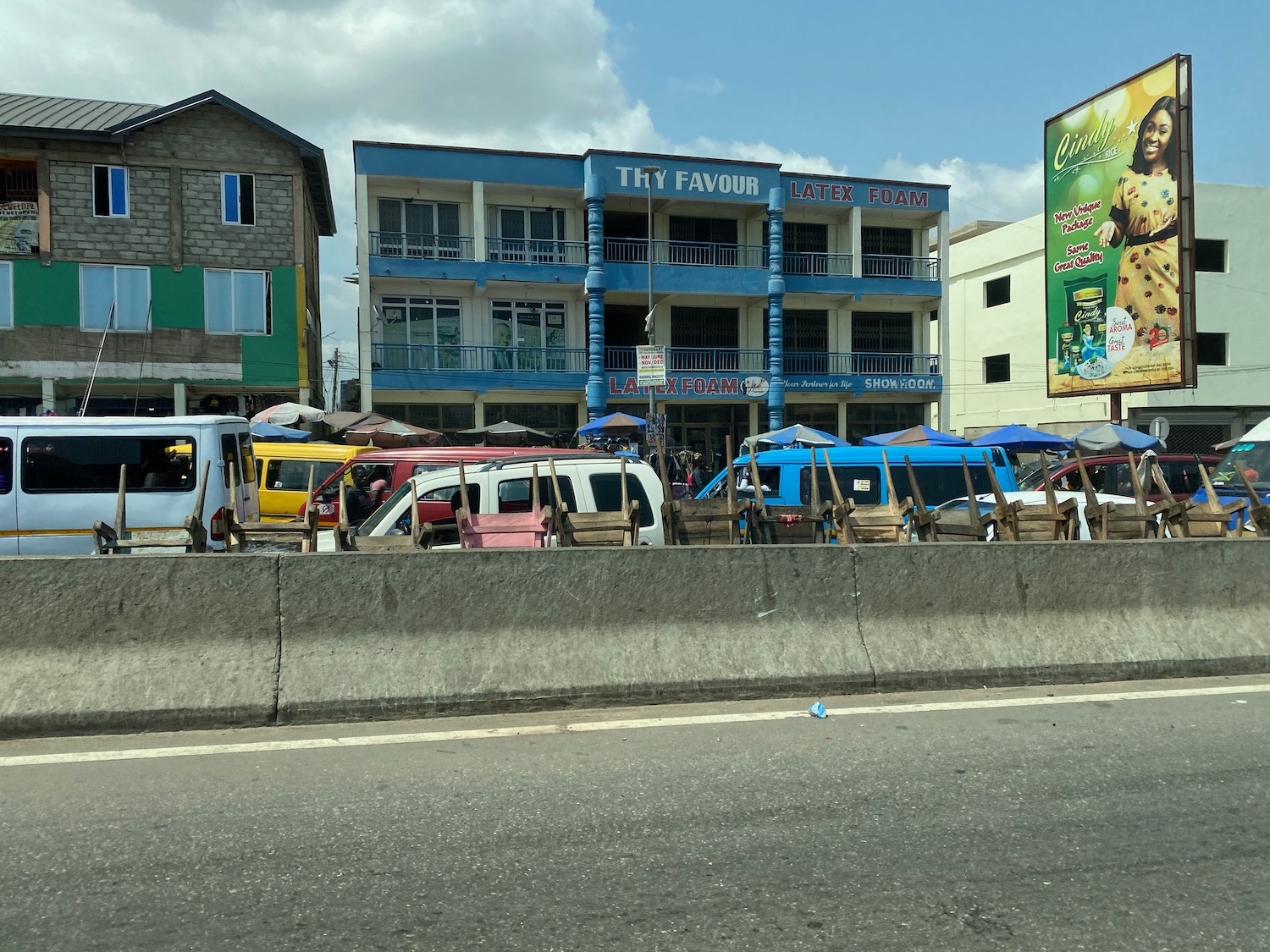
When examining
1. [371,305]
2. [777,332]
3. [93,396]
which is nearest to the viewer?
[93,396]

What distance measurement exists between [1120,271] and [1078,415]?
54.9 ft

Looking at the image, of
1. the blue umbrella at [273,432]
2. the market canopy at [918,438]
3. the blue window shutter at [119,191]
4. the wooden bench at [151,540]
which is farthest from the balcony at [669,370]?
the wooden bench at [151,540]

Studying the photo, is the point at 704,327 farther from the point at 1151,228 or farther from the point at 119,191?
the point at 119,191

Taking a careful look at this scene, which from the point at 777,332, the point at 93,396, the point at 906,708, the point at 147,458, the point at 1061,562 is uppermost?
the point at 777,332

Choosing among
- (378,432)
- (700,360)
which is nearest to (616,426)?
(378,432)

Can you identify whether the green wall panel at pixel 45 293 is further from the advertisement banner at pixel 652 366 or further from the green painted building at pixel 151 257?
the advertisement banner at pixel 652 366

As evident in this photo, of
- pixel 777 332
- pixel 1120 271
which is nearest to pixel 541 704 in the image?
pixel 1120 271

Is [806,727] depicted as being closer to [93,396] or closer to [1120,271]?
[1120,271]

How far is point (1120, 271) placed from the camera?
2447 centimetres

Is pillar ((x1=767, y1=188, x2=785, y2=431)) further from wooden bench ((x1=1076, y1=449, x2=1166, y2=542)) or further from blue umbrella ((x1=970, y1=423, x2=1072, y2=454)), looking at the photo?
wooden bench ((x1=1076, y1=449, x2=1166, y2=542))

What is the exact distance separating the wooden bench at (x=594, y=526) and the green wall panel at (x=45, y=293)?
76.9 feet

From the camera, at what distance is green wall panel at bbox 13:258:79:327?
2631 cm

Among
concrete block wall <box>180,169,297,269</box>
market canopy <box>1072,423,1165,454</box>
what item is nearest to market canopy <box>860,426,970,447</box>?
market canopy <box>1072,423,1165,454</box>

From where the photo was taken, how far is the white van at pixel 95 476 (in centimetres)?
1129
